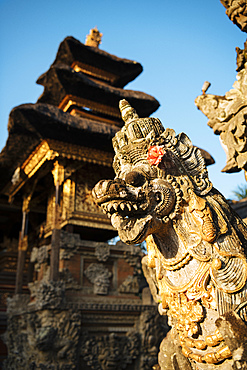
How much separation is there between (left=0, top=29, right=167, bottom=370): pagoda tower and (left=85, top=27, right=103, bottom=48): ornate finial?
1.95 m

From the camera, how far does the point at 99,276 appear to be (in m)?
8.98

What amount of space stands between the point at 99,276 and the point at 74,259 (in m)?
0.82

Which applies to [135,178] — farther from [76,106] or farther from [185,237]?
[76,106]

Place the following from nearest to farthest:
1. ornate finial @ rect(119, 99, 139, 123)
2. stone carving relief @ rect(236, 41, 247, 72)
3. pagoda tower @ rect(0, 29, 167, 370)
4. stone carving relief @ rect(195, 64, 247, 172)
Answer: ornate finial @ rect(119, 99, 139, 123) → stone carving relief @ rect(195, 64, 247, 172) → stone carving relief @ rect(236, 41, 247, 72) → pagoda tower @ rect(0, 29, 167, 370)

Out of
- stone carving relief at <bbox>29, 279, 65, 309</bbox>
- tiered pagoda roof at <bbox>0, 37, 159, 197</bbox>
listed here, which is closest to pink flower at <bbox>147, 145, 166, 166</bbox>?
stone carving relief at <bbox>29, 279, 65, 309</bbox>

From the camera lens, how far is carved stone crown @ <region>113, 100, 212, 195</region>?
2637mm

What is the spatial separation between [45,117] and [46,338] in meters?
5.15

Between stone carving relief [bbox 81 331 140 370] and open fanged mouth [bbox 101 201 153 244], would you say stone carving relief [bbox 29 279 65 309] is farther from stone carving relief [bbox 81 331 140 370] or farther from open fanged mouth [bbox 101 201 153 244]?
open fanged mouth [bbox 101 201 153 244]

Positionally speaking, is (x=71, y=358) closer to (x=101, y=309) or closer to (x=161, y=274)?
(x=101, y=309)

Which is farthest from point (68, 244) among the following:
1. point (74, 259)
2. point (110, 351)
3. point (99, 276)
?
point (110, 351)

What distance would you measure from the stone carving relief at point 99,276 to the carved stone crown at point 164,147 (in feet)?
21.7

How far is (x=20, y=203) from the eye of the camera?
13727 mm

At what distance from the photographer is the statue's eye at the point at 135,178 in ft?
A: 7.96

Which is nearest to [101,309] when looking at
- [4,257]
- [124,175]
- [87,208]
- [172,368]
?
[87,208]
